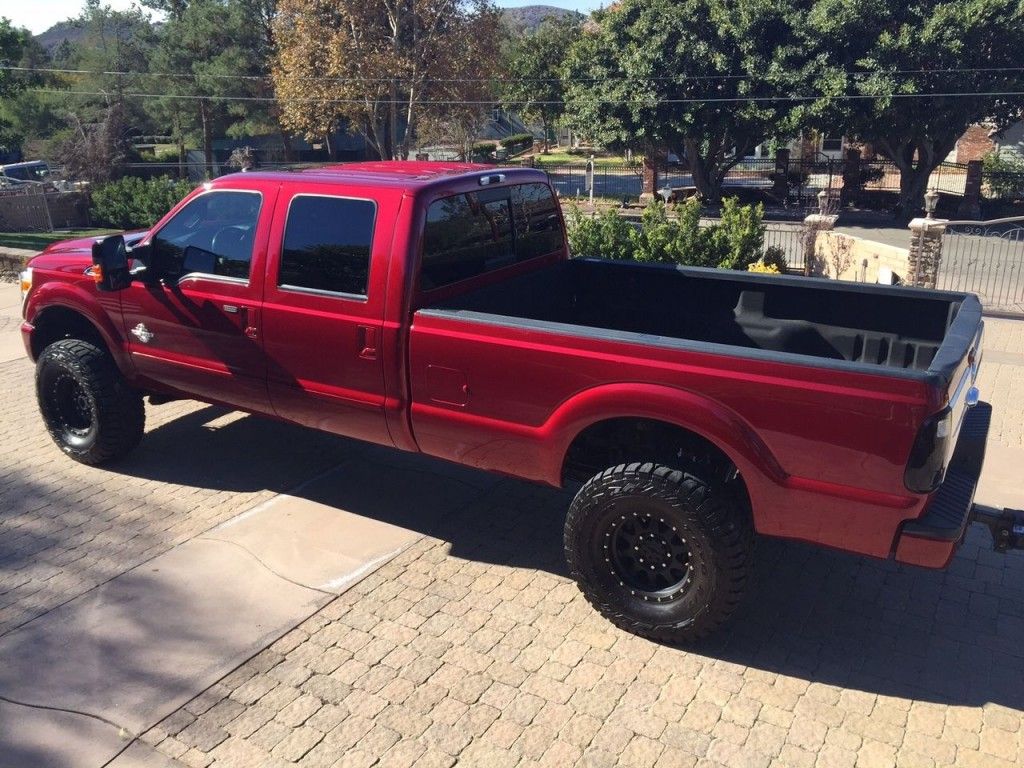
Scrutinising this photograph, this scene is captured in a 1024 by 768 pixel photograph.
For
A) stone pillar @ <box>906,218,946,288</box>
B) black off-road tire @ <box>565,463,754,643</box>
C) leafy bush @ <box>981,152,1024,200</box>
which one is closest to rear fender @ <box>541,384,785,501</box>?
black off-road tire @ <box>565,463,754,643</box>

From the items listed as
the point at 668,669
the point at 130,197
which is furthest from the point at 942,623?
the point at 130,197

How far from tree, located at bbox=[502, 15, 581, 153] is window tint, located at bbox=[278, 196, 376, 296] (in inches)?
1654

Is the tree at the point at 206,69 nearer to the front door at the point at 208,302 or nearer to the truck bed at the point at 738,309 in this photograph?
the front door at the point at 208,302

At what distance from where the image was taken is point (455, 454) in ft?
14.8

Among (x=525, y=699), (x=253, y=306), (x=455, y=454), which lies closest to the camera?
(x=525, y=699)

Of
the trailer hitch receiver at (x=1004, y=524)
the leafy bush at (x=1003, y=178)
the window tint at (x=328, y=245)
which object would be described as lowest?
the leafy bush at (x=1003, y=178)

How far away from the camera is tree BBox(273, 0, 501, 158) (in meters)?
27.1

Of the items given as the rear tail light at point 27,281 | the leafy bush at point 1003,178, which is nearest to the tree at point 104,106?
the rear tail light at point 27,281

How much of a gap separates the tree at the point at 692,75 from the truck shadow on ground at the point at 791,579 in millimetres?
23230

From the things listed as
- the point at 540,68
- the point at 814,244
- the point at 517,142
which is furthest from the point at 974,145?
the point at 517,142

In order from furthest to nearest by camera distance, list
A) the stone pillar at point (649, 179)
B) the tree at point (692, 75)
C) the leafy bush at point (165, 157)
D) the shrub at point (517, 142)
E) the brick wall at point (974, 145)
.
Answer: the shrub at point (517, 142)
the leafy bush at point (165, 157)
the brick wall at point (974, 145)
the stone pillar at point (649, 179)
the tree at point (692, 75)

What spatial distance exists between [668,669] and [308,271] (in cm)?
272

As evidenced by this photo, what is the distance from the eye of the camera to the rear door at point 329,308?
4496 mm

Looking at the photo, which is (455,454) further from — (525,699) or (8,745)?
(8,745)
